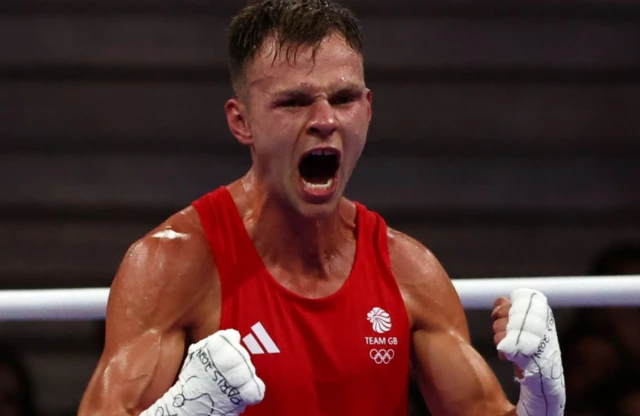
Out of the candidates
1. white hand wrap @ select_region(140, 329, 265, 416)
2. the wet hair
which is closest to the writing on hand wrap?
white hand wrap @ select_region(140, 329, 265, 416)

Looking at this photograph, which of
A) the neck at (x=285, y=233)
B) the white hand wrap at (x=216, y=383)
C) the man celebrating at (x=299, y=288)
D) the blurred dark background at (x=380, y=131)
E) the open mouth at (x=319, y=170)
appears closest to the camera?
the white hand wrap at (x=216, y=383)

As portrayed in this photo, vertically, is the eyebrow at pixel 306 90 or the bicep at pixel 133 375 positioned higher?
the eyebrow at pixel 306 90

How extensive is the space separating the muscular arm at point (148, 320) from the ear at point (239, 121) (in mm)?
219

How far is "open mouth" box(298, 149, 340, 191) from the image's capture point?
192 cm

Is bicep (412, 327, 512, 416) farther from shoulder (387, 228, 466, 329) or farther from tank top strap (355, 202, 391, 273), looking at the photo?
tank top strap (355, 202, 391, 273)

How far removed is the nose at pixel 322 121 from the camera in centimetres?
186

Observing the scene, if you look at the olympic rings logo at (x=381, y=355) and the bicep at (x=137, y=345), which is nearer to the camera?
the bicep at (x=137, y=345)

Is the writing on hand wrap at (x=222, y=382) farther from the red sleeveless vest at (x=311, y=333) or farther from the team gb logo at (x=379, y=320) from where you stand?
the team gb logo at (x=379, y=320)

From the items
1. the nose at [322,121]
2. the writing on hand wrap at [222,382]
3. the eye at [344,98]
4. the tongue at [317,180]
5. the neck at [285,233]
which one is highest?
the eye at [344,98]

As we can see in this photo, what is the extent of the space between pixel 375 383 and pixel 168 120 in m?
2.20

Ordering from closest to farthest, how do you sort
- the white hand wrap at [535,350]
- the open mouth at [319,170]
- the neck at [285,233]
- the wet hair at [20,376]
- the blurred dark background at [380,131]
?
the white hand wrap at [535,350] < the open mouth at [319,170] < the neck at [285,233] < the wet hair at [20,376] < the blurred dark background at [380,131]

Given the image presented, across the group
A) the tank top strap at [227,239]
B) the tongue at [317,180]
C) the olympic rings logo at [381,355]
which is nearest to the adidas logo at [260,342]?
the tank top strap at [227,239]

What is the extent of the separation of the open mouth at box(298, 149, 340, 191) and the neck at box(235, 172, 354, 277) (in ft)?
0.26

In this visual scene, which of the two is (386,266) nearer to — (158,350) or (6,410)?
(158,350)
